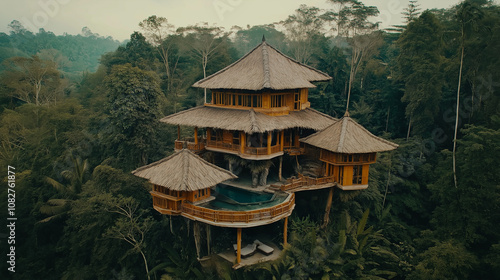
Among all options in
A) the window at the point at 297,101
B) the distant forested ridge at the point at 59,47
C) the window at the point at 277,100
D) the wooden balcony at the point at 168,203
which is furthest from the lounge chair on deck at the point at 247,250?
the distant forested ridge at the point at 59,47

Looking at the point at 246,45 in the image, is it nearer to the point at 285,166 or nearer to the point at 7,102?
the point at 7,102

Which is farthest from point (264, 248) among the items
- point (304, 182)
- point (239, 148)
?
point (239, 148)

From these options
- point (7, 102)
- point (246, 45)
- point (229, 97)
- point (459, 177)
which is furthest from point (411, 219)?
point (246, 45)

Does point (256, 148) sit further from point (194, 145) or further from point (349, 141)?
point (349, 141)

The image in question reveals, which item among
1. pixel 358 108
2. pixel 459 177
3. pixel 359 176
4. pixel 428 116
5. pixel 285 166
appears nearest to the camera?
pixel 359 176

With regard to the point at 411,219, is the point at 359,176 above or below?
above

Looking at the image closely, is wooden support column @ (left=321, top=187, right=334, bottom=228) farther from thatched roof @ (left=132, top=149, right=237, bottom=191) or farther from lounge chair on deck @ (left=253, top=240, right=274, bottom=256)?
thatched roof @ (left=132, top=149, right=237, bottom=191)

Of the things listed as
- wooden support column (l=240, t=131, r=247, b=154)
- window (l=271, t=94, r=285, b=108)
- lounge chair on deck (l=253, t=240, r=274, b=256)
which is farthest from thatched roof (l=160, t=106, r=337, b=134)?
lounge chair on deck (l=253, t=240, r=274, b=256)

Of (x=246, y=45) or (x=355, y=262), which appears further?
(x=246, y=45)

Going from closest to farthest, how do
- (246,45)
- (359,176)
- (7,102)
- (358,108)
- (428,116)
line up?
(359,176)
(428,116)
(358,108)
(7,102)
(246,45)
